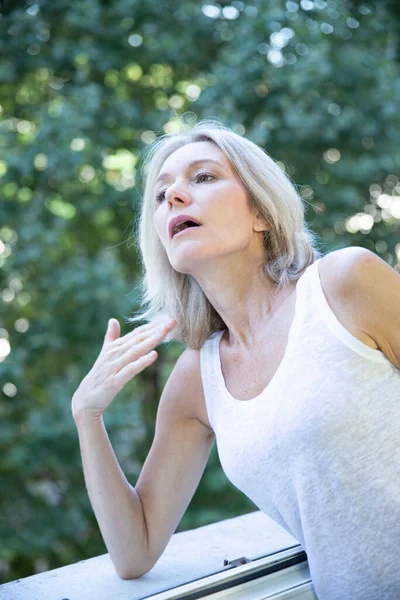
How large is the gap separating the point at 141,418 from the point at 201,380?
5.94ft

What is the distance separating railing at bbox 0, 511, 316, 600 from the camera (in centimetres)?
118

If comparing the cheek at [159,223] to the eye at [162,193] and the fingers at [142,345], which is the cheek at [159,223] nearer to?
the eye at [162,193]

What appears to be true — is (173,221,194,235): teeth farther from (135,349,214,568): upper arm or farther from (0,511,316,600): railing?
(0,511,316,600): railing

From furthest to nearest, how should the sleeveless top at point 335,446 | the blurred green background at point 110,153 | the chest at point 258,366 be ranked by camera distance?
the blurred green background at point 110,153 < the chest at point 258,366 < the sleeveless top at point 335,446

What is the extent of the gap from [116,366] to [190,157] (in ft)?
1.26

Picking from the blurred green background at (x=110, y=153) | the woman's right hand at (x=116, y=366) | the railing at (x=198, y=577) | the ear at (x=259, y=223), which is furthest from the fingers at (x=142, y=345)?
the blurred green background at (x=110, y=153)

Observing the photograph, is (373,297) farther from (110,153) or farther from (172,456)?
(110,153)

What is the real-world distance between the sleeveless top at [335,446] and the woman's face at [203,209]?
16 centimetres

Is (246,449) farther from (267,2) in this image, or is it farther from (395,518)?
(267,2)

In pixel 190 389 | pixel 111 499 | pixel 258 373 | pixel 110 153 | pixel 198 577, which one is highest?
pixel 258 373

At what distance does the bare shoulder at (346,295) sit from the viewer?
1.00 metres

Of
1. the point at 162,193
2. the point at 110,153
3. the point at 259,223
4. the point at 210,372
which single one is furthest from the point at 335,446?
the point at 110,153

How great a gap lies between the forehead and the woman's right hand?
260 millimetres

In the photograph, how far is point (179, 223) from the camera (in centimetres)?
114
